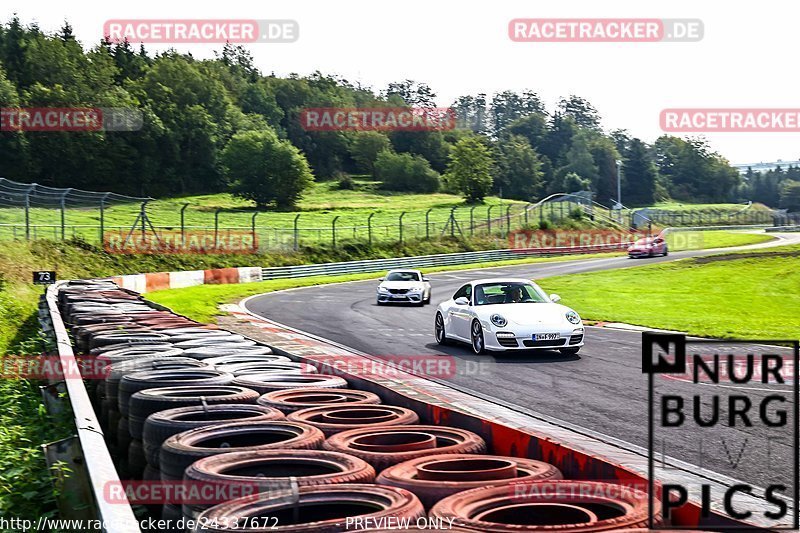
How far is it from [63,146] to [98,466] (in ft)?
312

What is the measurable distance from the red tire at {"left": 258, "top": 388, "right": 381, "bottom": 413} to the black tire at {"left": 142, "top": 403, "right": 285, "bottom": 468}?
0.33 metres

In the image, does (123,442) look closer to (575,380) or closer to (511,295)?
(575,380)

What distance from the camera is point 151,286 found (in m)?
35.8

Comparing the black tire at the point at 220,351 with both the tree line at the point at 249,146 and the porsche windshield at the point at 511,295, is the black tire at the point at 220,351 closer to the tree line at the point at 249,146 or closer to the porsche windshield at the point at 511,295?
the porsche windshield at the point at 511,295

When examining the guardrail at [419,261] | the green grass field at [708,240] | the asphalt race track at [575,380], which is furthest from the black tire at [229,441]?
the green grass field at [708,240]

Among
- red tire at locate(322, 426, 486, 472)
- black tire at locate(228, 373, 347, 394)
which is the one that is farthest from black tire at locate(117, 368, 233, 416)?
red tire at locate(322, 426, 486, 472)

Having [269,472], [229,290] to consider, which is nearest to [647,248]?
[229,290]

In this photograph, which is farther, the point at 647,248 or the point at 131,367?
the point at 647,248

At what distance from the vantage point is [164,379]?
7691 mm

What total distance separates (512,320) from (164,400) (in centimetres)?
921

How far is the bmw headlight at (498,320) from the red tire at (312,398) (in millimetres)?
7639

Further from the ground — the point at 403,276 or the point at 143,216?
the point at 143,216

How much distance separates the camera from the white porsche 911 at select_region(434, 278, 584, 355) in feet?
48.5

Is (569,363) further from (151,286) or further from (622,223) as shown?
(622,223)
